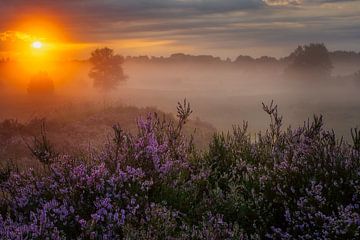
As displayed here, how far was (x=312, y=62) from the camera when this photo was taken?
76625 millimetres

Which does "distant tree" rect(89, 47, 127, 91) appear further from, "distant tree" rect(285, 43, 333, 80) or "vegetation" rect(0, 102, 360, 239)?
"vegetation" rect(0, 102, 360, 239)

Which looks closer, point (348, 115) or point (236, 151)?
point (236, 151)

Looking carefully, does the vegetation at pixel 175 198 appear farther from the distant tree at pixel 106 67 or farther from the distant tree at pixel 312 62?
the distant tree at pixel 312 62

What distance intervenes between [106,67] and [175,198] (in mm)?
62346

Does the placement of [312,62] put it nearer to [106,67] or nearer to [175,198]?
[106,67]

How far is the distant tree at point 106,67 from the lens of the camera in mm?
65188

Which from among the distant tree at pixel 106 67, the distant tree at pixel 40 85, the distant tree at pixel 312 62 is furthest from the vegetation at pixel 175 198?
the distant tree at pixel 312 62

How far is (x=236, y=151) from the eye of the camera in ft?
20.1

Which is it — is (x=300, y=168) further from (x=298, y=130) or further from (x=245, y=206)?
(x=298, y=130)

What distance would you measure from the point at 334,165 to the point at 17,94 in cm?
6004

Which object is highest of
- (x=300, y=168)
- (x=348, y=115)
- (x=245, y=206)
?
(x=300, y=168)

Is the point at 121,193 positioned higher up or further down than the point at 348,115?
higher up

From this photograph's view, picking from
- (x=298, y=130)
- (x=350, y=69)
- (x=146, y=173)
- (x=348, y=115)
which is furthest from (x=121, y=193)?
(x=350, y=69)

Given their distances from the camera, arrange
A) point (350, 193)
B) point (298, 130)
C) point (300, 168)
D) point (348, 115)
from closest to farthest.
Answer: point (350, 193) → point (300, 168) → point (298, 130) → point (348, 115)
